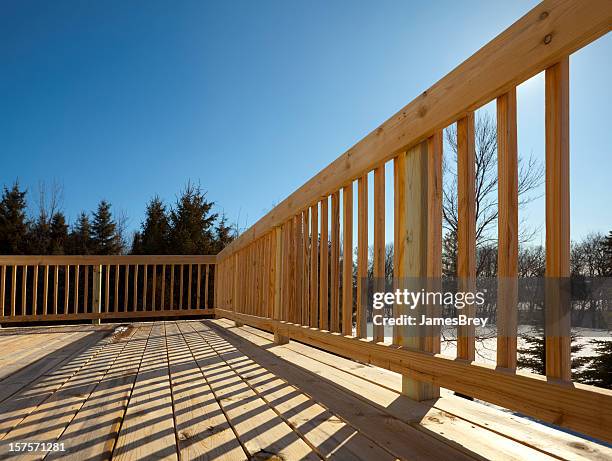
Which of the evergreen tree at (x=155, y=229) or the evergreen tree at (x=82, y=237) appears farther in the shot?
the evergreen tree at (x=82, y=237)

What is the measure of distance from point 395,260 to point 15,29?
12556 millimetres

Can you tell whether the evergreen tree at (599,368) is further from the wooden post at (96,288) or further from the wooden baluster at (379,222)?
the wooden post at (96,288)

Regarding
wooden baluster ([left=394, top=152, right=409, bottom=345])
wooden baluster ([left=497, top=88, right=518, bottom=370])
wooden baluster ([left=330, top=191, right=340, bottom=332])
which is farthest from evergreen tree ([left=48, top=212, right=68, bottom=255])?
wooden baluster ([left=497, top=88, right=518, bottom=370])

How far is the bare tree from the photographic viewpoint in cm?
544

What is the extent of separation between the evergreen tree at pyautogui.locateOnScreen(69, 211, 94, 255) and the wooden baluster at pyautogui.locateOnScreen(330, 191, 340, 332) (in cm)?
1348

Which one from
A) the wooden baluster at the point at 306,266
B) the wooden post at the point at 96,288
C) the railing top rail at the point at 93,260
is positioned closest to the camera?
the wooden baluster at the point at 306,266

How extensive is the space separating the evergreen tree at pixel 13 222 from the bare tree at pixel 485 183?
12.3 metres

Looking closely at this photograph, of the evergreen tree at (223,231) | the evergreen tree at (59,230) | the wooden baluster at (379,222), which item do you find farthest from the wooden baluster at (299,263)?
the evergreen tree at (59,230)

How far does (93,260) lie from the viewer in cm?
579

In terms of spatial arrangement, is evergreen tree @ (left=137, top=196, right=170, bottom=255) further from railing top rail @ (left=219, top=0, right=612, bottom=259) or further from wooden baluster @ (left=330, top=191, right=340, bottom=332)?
railing top rail @ (left=219, top=0, right=612, bottom=259)

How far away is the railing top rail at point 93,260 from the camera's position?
5395 mm

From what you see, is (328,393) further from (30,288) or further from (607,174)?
(30,288)

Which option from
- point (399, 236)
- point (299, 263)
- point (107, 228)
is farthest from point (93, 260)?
point (107, 228)

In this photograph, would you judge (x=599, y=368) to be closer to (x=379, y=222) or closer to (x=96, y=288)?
(x=379, y=222)
